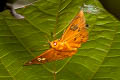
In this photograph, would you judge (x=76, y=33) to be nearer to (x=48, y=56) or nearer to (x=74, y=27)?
(x=74, y=27)

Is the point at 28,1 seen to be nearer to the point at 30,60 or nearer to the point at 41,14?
the point at 41,14

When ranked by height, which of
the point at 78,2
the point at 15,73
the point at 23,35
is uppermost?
the point at 78,2

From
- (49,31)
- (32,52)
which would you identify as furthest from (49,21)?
(32,52)

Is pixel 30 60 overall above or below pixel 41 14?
below

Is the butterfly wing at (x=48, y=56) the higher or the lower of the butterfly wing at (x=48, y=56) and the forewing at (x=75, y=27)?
the lower

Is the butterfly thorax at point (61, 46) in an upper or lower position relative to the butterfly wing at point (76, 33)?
lower

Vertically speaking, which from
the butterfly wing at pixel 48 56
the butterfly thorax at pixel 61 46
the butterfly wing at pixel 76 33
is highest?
the butterfly wing at pixel 76 33
